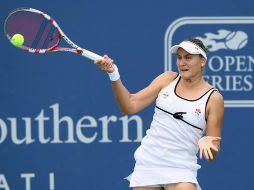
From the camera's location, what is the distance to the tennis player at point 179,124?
418 cm

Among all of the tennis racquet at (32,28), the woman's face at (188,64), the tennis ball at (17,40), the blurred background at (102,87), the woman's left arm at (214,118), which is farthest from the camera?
the blurred background at (102,87)

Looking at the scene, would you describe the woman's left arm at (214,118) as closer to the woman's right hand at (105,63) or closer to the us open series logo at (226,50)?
the woman's right hand at (105,63)

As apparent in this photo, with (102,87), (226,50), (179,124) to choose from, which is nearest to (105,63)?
(179,124)

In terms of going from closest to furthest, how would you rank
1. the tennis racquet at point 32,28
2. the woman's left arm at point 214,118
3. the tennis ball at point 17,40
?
the woman's left arm at point 214,118 → the tennis ball at point 17,40 → the tennis racquet at point 32,28

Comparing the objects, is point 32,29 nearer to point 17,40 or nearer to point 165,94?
point 17,40

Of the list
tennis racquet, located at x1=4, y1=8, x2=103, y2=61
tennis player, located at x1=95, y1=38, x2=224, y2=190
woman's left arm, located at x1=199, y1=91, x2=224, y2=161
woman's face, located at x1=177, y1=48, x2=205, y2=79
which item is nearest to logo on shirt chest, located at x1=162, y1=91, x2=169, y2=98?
tennis player, located at x1=95, y1=38, x2=224, y2=190

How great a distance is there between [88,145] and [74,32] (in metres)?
0.82

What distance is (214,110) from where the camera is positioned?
13.7 feet

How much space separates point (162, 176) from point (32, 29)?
1.23 meters

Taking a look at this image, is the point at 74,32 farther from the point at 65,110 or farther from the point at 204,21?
the point at 204,21

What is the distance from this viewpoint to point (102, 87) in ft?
18.0

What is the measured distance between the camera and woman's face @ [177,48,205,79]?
4246 millimetres

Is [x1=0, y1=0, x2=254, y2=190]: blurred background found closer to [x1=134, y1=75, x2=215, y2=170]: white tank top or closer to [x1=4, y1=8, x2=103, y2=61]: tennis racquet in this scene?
[x1=4, y1=8, x2=103, y2=61]: tennis racquet

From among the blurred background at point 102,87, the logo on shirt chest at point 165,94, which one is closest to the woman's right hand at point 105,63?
the logo on shirt chest at point 165,94
